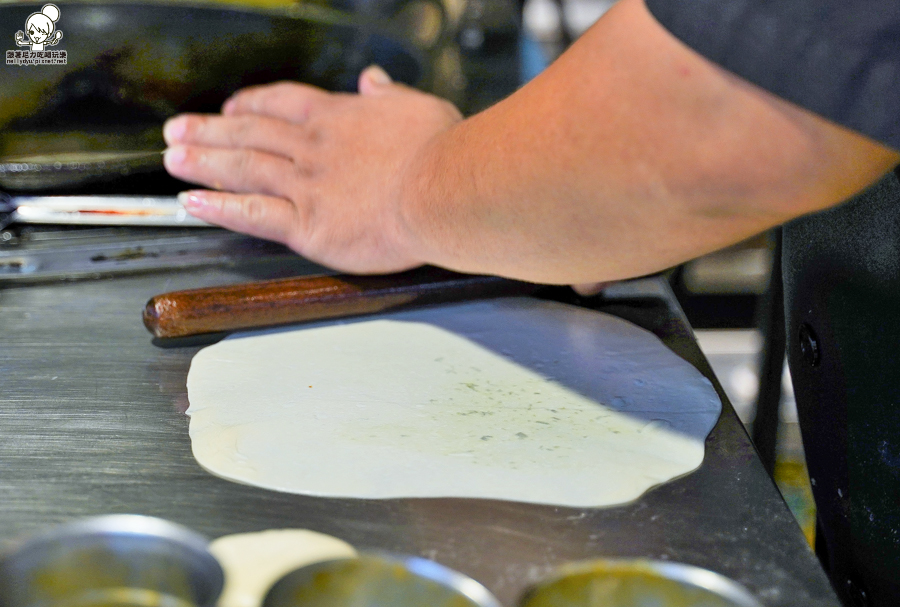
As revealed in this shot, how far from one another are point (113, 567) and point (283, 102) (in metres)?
0.86

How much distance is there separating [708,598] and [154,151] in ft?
3.38

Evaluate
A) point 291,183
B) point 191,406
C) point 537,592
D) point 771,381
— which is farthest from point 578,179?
point 771,381

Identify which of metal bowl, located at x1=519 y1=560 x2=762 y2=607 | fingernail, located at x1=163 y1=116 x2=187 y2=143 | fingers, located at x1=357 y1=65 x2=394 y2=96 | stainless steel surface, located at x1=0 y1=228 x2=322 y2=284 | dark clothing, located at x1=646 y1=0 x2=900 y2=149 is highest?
dark clothing, located at x1=646 y1=0 x2=900 y2=149

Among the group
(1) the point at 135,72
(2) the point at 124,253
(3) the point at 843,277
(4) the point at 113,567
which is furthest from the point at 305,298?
(1) the point at 135,72

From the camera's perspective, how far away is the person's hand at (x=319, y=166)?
0.89 metres

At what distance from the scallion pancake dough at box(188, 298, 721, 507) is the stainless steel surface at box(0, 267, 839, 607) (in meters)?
0.02

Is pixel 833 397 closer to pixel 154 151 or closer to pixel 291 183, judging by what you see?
pixel 291 183

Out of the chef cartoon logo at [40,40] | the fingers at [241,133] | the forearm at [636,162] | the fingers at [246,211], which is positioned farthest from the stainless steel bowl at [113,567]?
the chef cartoon logo at [40,40]

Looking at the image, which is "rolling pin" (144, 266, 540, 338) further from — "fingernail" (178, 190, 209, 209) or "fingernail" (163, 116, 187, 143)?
"fingernail" (163, 116, 187, 143)

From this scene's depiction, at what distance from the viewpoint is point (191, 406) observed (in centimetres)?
71

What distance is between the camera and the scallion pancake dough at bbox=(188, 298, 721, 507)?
61 cm

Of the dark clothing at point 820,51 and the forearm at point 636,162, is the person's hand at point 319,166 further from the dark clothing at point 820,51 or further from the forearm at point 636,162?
the dark clothing at point 820,51

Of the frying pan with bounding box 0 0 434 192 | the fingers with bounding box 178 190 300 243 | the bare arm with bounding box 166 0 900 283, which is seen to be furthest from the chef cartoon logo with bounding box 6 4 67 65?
the bare arm with bounding box 166 0 900 283

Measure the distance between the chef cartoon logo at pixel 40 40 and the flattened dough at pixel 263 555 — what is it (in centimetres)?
96
